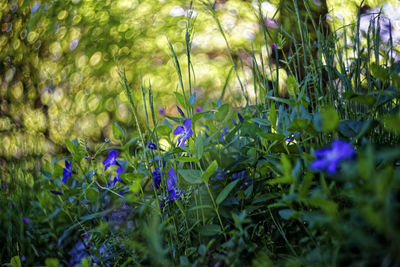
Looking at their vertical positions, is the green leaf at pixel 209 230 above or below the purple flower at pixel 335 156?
below

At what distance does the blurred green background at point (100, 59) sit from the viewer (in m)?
1.87

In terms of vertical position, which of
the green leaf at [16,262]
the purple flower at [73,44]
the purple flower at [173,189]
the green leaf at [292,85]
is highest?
the purple flower at [73,44]

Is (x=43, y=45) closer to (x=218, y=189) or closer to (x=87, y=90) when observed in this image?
(x=87, y=90)

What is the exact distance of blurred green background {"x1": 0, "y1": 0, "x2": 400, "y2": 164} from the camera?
6.14 feet

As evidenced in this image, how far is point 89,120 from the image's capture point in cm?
193

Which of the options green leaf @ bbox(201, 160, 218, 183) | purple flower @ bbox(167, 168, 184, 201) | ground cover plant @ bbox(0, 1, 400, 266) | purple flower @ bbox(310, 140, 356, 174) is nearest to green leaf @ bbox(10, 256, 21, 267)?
ground cover plant @ bbox(0, 1, 400, 266)

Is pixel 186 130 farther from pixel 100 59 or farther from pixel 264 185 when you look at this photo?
pixel 100 59

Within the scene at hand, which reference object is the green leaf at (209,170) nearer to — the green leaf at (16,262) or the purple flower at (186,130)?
the purple flower at (186,130)

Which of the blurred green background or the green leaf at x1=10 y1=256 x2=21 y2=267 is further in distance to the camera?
the blurred green background

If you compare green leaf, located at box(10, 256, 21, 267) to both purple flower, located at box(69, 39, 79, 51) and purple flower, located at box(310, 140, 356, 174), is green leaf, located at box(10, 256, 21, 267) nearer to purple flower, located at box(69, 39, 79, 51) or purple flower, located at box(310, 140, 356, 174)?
purple flower, located at box(310, 140, 356, 174)

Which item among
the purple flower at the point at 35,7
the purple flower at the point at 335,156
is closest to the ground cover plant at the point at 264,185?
the purple flower at the point at 335,156

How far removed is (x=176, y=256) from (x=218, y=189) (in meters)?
0.18

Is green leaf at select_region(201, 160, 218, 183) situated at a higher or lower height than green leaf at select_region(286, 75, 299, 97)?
lower

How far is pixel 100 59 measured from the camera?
1.99 meters
